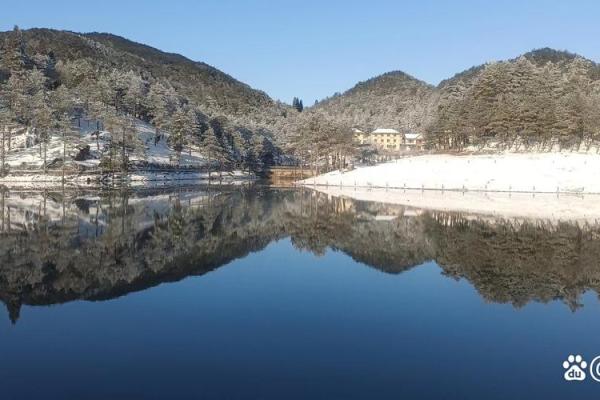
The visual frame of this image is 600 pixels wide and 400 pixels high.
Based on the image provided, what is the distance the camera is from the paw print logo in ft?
34.8

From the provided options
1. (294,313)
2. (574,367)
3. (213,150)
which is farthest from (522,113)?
(574,367)

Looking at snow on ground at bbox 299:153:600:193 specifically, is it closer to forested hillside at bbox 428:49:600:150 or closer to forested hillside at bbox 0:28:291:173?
forested hillside at bbox 428:49:600:150

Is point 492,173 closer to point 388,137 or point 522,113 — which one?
point 522,113

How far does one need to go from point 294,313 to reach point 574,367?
23.9 ft

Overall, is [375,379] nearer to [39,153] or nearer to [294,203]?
[294,203]

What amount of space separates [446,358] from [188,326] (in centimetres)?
654

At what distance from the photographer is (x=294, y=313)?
49.3 feet

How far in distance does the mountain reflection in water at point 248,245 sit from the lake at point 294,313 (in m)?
0.15

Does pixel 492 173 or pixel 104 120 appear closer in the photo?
pixel 492 173

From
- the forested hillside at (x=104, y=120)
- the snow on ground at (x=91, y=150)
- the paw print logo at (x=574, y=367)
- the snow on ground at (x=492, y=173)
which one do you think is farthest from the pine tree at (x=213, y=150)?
the paw print logo at (x=574, y=367)

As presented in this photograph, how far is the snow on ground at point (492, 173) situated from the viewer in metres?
67.9

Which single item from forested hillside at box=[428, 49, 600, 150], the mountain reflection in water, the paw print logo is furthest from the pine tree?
the paw print logo

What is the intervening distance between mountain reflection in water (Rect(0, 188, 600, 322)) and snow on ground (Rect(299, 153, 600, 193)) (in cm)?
3159

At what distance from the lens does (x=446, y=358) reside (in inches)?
449
